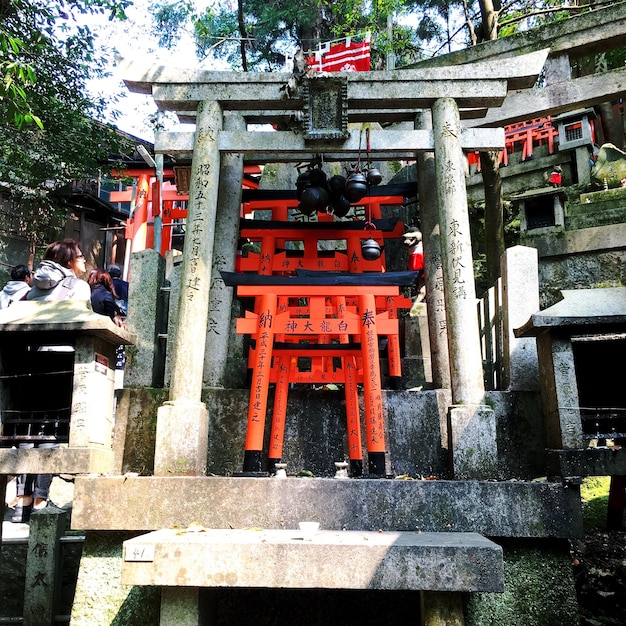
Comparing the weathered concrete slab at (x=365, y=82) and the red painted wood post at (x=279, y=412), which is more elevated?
the weathered concrete slab at (x=365, y=82)

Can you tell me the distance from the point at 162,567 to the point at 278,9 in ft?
65.9

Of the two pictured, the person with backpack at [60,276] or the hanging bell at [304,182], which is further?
the hanging bell at [304,182]

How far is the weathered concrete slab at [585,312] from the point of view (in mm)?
4898

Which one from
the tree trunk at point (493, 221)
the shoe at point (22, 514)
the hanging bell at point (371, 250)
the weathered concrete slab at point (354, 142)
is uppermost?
the tree trunk at point (493, 221)

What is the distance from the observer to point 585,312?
5023 millimetres

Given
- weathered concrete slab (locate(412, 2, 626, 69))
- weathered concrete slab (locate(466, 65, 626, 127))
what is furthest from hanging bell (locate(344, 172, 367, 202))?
weathered concrete slab (locate(412, 2, 626, 69))

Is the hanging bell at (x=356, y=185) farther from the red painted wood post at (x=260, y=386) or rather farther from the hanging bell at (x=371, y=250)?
the red painted wood post at (x=260, y=386)

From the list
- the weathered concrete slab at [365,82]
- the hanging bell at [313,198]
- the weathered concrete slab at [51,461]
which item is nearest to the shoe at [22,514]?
the weathered concrete slab at [51,461]

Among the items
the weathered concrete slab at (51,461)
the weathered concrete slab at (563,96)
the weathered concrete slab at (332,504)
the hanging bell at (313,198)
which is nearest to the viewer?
the weathered concrete slab at (332,504)

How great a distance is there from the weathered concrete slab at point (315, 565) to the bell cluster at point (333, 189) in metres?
4.07

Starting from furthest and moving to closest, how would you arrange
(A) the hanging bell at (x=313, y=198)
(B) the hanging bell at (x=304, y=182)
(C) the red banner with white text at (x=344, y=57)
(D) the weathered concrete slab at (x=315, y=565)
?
1. (C) the red banner with white text at (x=344, y=57)
2. (B) the hanging bell at (x=304, y=182)
3. (A) the hanging bell at (x=313, y=198)
4. (D) the weathered concrete slab at (x=315, y=565)

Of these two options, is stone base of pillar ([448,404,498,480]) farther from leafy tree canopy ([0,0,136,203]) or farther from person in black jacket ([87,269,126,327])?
leafy tree canopy ([0,0,136,203])

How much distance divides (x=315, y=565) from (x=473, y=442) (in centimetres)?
221

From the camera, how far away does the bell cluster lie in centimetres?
657
